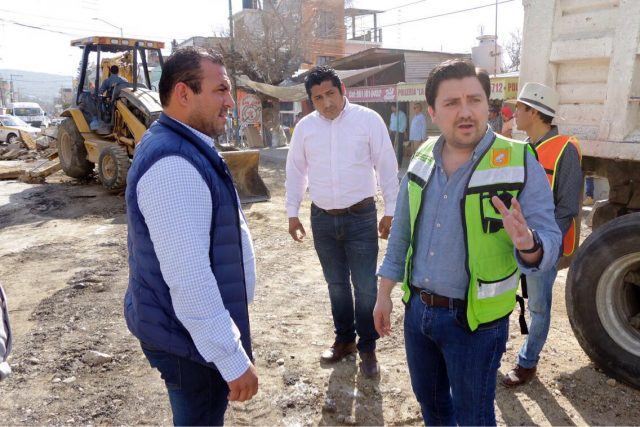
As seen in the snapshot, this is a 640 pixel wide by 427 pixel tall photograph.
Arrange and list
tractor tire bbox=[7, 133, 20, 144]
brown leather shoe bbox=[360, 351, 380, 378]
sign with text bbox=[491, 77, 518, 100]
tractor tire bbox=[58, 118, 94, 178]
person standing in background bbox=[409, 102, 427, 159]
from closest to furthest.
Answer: brown leather shoe bbox=[360, 351, 380, 378] < tractor tire bbox=[58, 118, 94, 178] < sign with text bbox=[491, 77, 518, 100] < person standing in background bbox=[409, 102, 427, 159] < tractor tire bbox=[7, 133, 20, 144]

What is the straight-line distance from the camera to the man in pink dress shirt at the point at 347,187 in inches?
127

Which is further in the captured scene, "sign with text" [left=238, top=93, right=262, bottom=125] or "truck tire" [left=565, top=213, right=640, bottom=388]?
"sign with text" [left=238, top=93, right=262, bottom=125]

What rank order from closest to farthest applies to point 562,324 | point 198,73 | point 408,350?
point 198,73 < point 408,350 < point 562,324

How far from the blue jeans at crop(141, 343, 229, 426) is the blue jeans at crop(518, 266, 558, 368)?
6.40 ft

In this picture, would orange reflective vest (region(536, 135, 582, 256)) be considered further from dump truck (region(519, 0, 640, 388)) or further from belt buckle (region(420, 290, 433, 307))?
belt buckle (region(420, 290, 433, 307))

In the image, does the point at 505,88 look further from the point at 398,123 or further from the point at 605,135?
the point at 605,135

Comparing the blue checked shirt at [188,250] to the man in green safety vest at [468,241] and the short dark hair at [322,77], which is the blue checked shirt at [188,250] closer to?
the man in green safety vest at [468,241]

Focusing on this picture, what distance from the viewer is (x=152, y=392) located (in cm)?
316

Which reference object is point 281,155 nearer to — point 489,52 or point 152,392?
point 489,52

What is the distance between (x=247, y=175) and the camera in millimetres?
9477

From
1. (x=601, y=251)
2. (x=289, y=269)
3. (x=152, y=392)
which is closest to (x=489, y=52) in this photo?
(x=289, y=269)

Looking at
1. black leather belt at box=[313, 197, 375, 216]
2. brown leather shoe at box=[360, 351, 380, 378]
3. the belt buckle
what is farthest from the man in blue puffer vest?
brown leather shoe at box=[360, 351, 380, 378]

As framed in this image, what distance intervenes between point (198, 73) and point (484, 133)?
3.39ft

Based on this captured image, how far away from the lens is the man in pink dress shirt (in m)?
3.23
